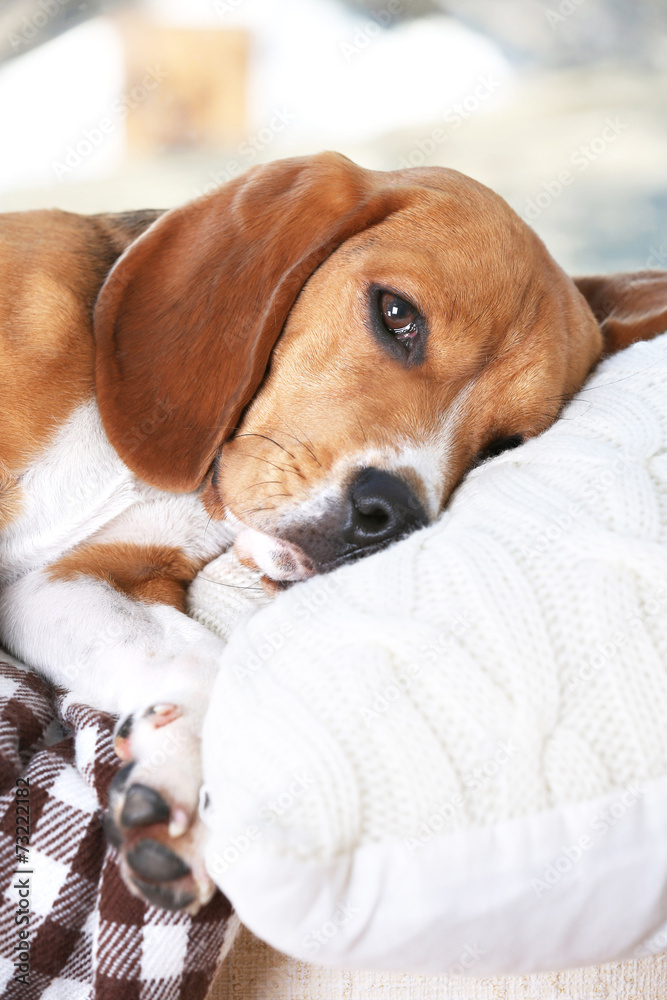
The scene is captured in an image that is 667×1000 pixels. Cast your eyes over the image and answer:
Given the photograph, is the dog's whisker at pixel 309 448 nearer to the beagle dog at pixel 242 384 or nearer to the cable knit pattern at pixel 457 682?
the beagle dog at pixel 242 384

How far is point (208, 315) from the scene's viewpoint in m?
1.61

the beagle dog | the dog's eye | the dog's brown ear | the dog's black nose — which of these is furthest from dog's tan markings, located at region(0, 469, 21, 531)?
the dog's brown ear

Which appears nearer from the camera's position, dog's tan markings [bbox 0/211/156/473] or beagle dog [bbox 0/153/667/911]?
beagle dog [bbox 0/153/667/911]

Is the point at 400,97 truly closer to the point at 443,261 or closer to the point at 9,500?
the point at 443,261

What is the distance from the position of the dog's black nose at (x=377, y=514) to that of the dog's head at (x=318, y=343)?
0.18ft

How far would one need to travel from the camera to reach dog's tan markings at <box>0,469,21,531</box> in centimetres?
161

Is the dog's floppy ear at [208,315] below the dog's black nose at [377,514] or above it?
above

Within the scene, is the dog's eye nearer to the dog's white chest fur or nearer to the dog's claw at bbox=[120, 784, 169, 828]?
the dog's white chest fur

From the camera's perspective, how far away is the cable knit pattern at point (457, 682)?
0.84 m

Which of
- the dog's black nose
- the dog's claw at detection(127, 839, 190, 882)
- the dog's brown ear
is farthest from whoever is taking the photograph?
the dog's brown ear

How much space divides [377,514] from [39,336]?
79 cm

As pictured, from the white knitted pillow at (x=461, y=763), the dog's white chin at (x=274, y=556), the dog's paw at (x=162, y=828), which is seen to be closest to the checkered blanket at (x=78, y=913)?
the dog's paw at (x=162, y=828)

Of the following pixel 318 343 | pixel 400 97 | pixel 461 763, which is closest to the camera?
pixel 461 763

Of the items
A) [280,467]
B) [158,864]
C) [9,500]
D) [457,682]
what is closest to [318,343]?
[280,467]
